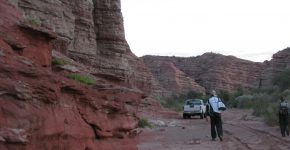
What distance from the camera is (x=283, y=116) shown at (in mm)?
18922

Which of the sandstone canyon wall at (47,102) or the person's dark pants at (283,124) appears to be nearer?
the sandstone canyon wall at (47,102)

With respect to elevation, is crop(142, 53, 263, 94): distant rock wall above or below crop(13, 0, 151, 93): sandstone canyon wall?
above

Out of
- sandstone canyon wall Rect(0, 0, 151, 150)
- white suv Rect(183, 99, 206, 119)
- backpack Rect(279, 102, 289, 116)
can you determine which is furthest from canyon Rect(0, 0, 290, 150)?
white suv Rect(183, 99, 206, 119)

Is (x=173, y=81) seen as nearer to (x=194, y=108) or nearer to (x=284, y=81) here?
(x=284, y=81)

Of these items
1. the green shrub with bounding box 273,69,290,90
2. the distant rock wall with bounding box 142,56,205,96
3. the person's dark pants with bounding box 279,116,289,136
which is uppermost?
the distant rock wall with bounding box 142,56,205,96

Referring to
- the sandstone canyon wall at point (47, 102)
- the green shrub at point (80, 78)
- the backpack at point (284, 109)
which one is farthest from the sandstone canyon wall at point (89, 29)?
the green shrub at point (80, 78)

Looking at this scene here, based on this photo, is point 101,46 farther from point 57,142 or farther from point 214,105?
point 57,142

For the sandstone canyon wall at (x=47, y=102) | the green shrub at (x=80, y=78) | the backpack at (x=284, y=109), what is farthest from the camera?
the backpack at (x=284, y=109)

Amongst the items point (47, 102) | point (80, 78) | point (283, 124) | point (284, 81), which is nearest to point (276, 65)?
point (284, 81)

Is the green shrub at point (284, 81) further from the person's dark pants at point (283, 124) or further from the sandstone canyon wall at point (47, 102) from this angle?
the sandstone canyon wall at point (47, 102)

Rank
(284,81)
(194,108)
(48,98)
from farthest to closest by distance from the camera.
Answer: (284,81) → (194,108) → (48,98)

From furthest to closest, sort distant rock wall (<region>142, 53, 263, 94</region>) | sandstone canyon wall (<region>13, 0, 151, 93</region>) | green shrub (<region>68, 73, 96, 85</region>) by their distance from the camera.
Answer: distant rock wall (<region>142, 53, 263, 94</region>), sandstone canyon wall (<region>13, 0, 151, 93</region>), green shrub (<region>68, 73, 96, 85</region>)

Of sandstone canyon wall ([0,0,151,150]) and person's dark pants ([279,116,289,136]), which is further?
person's dark pants ([279,116,289,136])

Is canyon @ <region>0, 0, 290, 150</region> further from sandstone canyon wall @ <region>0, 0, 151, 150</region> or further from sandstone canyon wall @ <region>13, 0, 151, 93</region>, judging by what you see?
sandstone canyon wall @ <region>13, 0, 151, 93</region>
